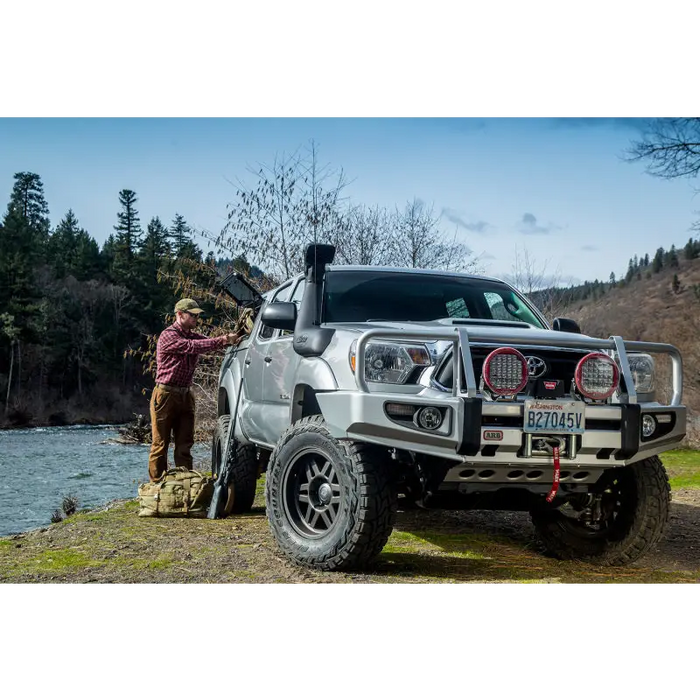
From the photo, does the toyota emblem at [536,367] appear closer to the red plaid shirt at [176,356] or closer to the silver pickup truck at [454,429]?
the silver pickup truck at [454,429]

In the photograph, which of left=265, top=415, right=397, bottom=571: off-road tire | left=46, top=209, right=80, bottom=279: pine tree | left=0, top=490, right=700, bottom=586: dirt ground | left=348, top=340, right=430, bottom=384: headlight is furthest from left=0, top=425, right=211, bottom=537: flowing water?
left=46, top=209, right=80, bottom=279: pine tree

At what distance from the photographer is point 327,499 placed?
505cm

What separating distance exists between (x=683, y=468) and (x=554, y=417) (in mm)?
9022

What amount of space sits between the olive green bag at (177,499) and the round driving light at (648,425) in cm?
414

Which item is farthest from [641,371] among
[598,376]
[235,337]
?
[235,337]

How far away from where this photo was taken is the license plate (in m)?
4.57

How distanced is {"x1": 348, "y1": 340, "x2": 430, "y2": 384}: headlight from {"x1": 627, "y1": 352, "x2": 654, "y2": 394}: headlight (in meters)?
1.50

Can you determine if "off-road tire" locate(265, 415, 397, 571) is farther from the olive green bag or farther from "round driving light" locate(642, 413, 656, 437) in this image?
the olive green bag

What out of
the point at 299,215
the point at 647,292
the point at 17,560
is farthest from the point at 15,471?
the point at 647,292

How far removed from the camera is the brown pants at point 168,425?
8812 mm

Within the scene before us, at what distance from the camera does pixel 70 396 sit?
6212cm

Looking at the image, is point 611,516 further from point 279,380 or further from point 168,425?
point 168,425

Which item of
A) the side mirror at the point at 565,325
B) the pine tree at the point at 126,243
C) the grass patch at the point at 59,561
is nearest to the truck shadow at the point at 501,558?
the side mirror at the point at 565,325
